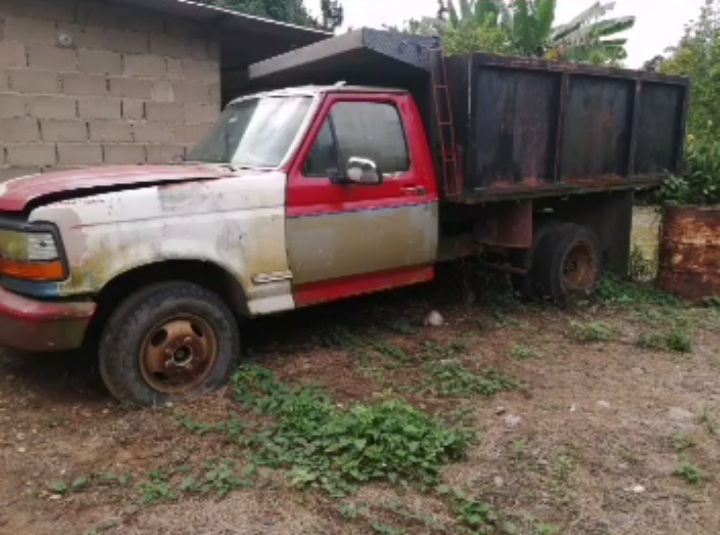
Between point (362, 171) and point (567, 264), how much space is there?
3001 millimetres

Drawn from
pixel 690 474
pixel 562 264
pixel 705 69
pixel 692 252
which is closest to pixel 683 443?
pixel 690 474

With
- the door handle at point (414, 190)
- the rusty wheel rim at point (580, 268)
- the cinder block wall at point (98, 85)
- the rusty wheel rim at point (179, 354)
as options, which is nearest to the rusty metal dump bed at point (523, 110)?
the door handle at point (414, 190)

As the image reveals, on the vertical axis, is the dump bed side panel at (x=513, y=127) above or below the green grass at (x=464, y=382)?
above

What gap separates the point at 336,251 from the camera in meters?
4.76

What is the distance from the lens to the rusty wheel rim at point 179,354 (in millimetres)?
4094

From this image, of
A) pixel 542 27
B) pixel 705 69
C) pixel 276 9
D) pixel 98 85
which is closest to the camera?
pixel 98 85

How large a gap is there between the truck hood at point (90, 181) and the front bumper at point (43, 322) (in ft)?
1.85

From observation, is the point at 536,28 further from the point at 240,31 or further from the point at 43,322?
the point at 43,322

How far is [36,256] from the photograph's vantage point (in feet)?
12.1

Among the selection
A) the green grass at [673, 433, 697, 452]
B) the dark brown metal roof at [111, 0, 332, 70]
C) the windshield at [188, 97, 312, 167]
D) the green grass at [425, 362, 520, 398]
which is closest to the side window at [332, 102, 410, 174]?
the windshield at [188, 97, 312, 167]

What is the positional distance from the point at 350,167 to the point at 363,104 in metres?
0.66

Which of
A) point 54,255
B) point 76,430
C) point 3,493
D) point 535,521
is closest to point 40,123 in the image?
point 54,255

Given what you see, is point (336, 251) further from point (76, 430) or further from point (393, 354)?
point (76, 430)

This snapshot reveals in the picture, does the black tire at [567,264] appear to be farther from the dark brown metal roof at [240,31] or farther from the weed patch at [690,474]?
the dark brown metal roof at [240,31]
